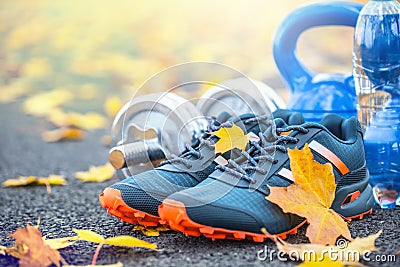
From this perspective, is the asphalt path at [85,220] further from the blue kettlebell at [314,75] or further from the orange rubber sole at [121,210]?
the blue kettlebell at [314,75]

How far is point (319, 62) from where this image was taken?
400 centimetres

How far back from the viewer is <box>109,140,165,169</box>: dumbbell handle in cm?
169

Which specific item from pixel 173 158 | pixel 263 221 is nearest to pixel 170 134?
pixel 173 158

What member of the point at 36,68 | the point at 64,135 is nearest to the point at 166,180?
the point at 64,135

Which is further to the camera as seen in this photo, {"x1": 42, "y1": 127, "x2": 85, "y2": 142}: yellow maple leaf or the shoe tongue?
{"x1": 42, "y1": 127, "x2": 85, "y2": 142}: yellow maple leaf

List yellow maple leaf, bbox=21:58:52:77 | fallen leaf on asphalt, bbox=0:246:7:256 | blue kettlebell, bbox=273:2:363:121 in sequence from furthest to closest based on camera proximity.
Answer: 1. yellow maple leaf, bbox=21:58:52:77
2. blue kettlebell, bbox=273:2:363:121
3. fallen leaf on asphalt, bbox=0:246:7:256

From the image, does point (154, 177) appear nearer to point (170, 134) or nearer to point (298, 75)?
point (170, 134)

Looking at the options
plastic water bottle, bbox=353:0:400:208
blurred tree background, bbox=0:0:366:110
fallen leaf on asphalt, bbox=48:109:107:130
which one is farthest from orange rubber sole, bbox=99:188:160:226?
blurred tree background, bbox=0:0:366:110

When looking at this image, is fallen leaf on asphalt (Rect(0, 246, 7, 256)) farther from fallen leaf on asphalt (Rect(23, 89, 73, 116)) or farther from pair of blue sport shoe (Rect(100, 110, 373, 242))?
fallen leaf on asphalt (Rect(23, 89, 73, 116))

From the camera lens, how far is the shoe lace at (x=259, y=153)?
1394 millimetres

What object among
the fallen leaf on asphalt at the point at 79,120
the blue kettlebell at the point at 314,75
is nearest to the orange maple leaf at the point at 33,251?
the blue kettlebell at the point at 314,75

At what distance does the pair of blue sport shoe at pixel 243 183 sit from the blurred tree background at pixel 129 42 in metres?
1.76

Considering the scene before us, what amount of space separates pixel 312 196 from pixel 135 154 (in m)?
0.54

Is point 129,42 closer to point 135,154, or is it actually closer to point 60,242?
point 135,154
